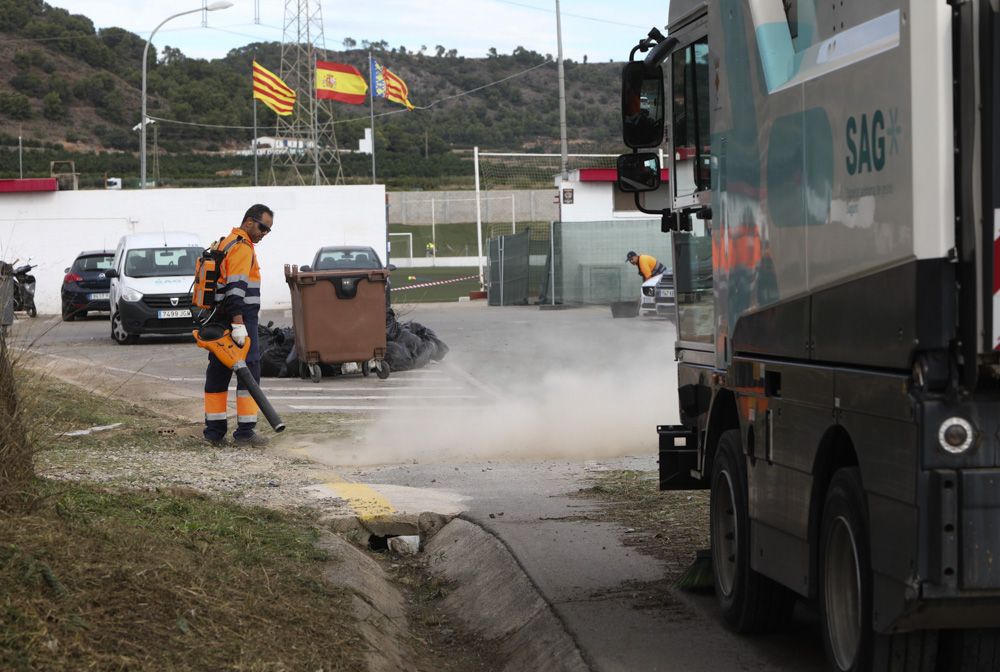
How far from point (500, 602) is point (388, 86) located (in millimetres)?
56287

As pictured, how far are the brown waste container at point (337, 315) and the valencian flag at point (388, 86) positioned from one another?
42591 mm

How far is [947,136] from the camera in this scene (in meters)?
4.07

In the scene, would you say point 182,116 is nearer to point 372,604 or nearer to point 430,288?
point 430,288

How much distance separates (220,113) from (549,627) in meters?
108

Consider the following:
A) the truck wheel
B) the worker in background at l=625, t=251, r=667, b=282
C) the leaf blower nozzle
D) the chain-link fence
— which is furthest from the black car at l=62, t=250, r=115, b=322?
the leaf blower nozzle

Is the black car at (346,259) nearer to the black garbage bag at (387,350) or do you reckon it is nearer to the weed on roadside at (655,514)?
the black garbage bag at (387,350)

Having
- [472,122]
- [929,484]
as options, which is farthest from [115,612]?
[472,122]

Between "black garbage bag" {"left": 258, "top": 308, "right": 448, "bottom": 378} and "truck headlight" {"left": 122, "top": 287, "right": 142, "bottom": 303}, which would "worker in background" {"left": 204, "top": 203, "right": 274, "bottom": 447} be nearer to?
"black garbage bag" {"left": 258, "top": 308, "right": 448, "bottom": 378}

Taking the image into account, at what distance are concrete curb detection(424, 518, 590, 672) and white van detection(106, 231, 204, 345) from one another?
17401 mm

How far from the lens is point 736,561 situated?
6.37m

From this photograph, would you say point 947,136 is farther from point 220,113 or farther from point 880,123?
point 220,113

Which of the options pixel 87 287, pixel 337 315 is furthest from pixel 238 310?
pixel 87 287

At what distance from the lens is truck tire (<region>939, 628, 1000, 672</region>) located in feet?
14.9

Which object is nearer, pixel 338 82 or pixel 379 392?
pixel 379 392
